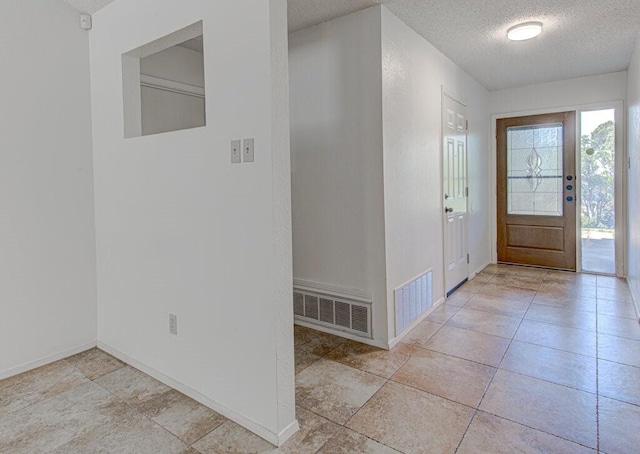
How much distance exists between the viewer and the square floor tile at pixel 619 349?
2520mm

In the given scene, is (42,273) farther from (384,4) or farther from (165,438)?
(384,4)

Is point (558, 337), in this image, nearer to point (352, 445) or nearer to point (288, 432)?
point (352, 445)

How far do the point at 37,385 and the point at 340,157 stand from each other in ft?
7.80

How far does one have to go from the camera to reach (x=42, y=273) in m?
2.60

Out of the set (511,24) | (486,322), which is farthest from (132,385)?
(511,24)

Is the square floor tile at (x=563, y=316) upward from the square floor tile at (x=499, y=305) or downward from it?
downward

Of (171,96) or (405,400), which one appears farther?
(171,96)

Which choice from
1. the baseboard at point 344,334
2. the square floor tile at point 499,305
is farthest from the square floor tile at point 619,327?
the baseboard at point 344,334

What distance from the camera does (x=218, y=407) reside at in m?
2.03

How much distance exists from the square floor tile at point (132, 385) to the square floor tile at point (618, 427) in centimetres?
218

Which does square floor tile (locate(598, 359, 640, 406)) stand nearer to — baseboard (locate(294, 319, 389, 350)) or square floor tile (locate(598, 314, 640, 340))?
square floor tile (locate(598, 314, 640, 340))

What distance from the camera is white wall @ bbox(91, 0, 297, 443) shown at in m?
1.75

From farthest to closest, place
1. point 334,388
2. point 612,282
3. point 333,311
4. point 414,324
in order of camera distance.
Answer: point 612,282 → point 414,324 → point 333,311 → point 334,388

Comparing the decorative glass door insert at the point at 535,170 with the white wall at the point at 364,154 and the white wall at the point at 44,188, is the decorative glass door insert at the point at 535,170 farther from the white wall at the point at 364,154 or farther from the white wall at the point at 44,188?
the white wall at the point at 44,188
